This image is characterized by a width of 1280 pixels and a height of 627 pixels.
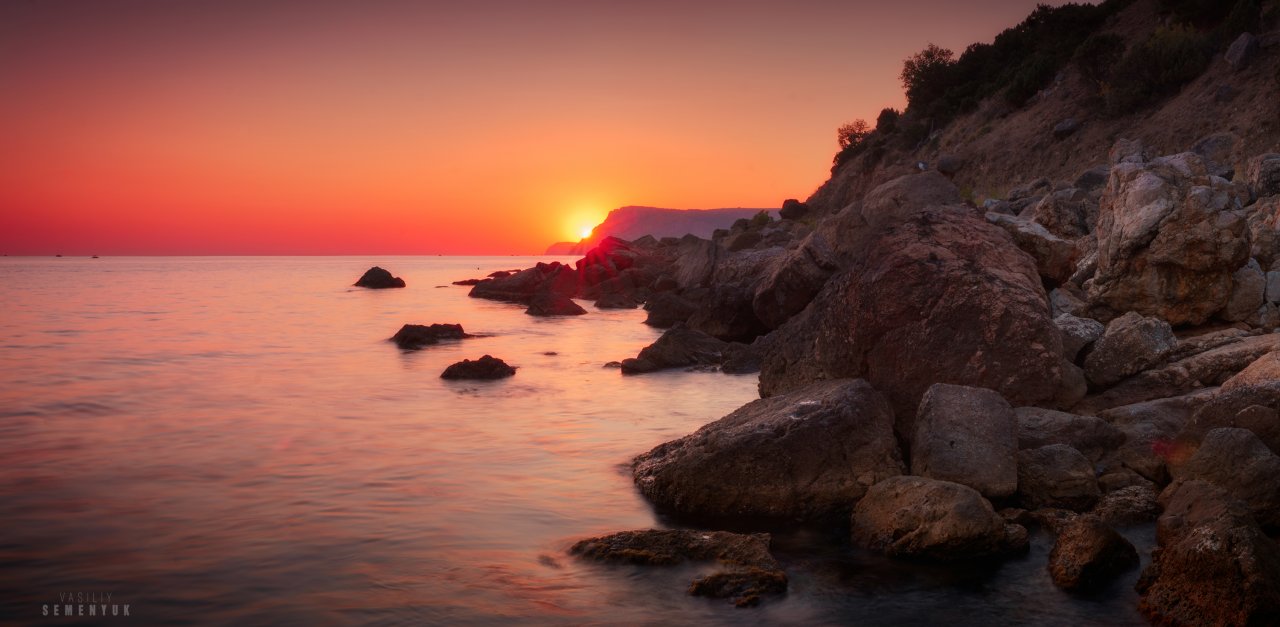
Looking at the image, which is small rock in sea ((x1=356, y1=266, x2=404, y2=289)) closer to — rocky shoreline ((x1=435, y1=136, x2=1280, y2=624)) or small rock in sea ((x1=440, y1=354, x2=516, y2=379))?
small rock in sea ((x1=440, y1=354, x2=516, y2=379))

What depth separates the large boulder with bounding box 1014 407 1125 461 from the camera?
9.57 meters

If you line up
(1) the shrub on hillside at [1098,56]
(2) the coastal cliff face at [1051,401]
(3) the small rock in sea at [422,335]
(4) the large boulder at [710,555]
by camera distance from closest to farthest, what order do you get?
(4) the large boulder at [710,555] < (2) the coastal cliff face at [1051,401] < (3) the small rock in sea at [422,335] < (1) the shrub on hillside at [1098,56]

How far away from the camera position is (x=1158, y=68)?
43.4 meters

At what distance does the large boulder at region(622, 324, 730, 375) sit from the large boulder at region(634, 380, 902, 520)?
1119 centimetres

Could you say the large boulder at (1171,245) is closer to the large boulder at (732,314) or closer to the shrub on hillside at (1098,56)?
the large boulder at (732,314)

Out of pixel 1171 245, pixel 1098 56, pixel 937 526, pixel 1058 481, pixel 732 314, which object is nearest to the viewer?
pixel 937 526

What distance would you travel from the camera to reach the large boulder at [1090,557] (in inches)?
283

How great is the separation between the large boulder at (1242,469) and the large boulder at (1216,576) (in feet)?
3.29

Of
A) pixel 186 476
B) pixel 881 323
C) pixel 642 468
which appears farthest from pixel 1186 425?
pixel 186 476

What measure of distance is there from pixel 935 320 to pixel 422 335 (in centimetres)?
1948

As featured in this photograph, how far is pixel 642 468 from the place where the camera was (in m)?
11.1

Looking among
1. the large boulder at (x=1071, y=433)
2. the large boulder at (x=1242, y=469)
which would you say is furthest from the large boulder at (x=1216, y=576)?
the large boulder at (x=1071, y=433)

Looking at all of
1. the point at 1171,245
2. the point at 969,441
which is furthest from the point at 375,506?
the point at 1171,245

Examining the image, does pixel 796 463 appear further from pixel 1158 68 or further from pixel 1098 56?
pixel 1098 56
